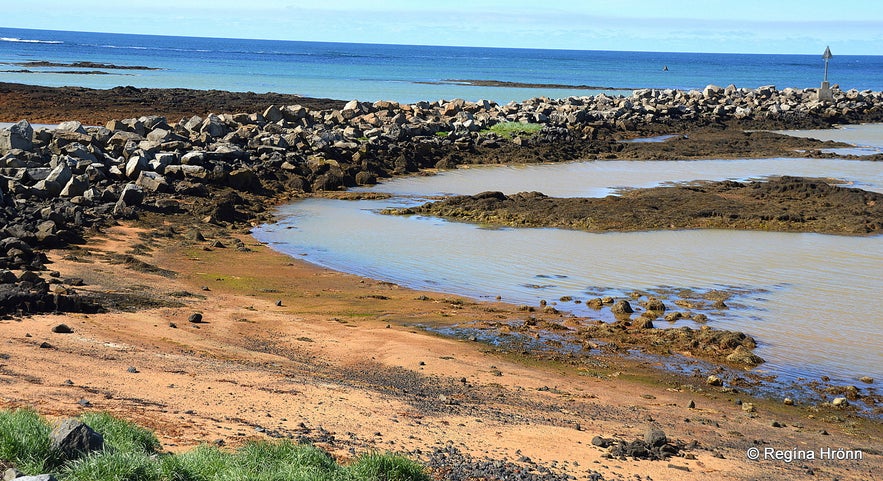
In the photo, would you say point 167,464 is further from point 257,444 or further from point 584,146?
point 584,146

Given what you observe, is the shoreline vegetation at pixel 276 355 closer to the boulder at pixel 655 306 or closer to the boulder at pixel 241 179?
the boulder at pixel 241 179

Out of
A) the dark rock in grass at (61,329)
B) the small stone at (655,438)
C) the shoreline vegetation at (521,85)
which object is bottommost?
the small stone at (655,438)

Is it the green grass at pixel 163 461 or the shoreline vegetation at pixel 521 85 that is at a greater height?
the shoreline vegetation at pixel 521 85

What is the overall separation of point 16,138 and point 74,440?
1590cm

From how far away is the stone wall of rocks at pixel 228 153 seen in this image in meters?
14.2

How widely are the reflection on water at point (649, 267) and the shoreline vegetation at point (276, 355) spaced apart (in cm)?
70

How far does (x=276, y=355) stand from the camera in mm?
9125

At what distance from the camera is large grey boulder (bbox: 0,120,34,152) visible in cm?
1921

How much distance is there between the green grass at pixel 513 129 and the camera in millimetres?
30688

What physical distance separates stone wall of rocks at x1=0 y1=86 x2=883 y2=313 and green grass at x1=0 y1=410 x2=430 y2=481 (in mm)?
4412

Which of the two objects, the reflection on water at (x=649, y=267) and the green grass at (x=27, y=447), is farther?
the reflection on water at (x=649, y=267)

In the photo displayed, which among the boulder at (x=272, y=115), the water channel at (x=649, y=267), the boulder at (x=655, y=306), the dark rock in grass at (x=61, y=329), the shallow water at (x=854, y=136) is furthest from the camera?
the shallow water at (x=854, y=136)

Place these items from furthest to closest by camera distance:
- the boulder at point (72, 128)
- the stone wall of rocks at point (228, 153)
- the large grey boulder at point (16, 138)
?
1. the boulder at point (72, 128)
2. the large grey boulder at point (16, 138)
3. the stone wall of rocks at point (228, 153)

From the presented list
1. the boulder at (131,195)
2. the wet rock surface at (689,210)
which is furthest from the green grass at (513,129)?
the boulder at (131,195)
